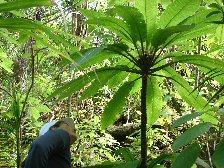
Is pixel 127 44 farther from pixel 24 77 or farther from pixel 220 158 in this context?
pixel 24 77

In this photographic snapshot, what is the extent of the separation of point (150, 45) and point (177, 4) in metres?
0.22

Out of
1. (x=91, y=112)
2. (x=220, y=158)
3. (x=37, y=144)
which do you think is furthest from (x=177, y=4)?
(x=91, y=112)

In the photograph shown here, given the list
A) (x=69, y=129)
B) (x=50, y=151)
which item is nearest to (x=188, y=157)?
(x=50, y=151)

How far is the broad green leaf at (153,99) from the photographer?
179 cm

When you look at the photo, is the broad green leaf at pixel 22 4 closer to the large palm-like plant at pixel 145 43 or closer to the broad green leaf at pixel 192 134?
the large palm-like plant at pixel 145 43

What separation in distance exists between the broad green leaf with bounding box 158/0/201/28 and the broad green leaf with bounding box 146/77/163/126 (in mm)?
396

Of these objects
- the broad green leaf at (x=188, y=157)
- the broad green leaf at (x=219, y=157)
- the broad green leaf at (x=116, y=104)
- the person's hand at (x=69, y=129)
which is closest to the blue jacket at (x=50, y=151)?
the person's hand at (x=69, y=129)

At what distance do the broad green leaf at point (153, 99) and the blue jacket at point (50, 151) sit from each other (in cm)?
113

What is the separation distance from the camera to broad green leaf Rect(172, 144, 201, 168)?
1095 mm

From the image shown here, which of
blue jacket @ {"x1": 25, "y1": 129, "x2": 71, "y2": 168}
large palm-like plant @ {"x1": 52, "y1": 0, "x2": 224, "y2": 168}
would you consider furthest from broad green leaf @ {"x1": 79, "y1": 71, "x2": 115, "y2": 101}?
blue jacket @ {"x1": 25, "y1": 129, "x2": 71, "y2": 168}

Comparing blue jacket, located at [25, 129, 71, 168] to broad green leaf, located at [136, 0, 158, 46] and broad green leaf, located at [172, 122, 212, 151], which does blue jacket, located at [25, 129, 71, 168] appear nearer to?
broad green leaf, located at [136, 0, 158, 46]

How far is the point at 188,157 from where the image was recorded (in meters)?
1.11

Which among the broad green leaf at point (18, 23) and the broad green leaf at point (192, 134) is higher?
the broad green leaf at point (18, 23)

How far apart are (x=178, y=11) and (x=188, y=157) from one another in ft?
1.86
